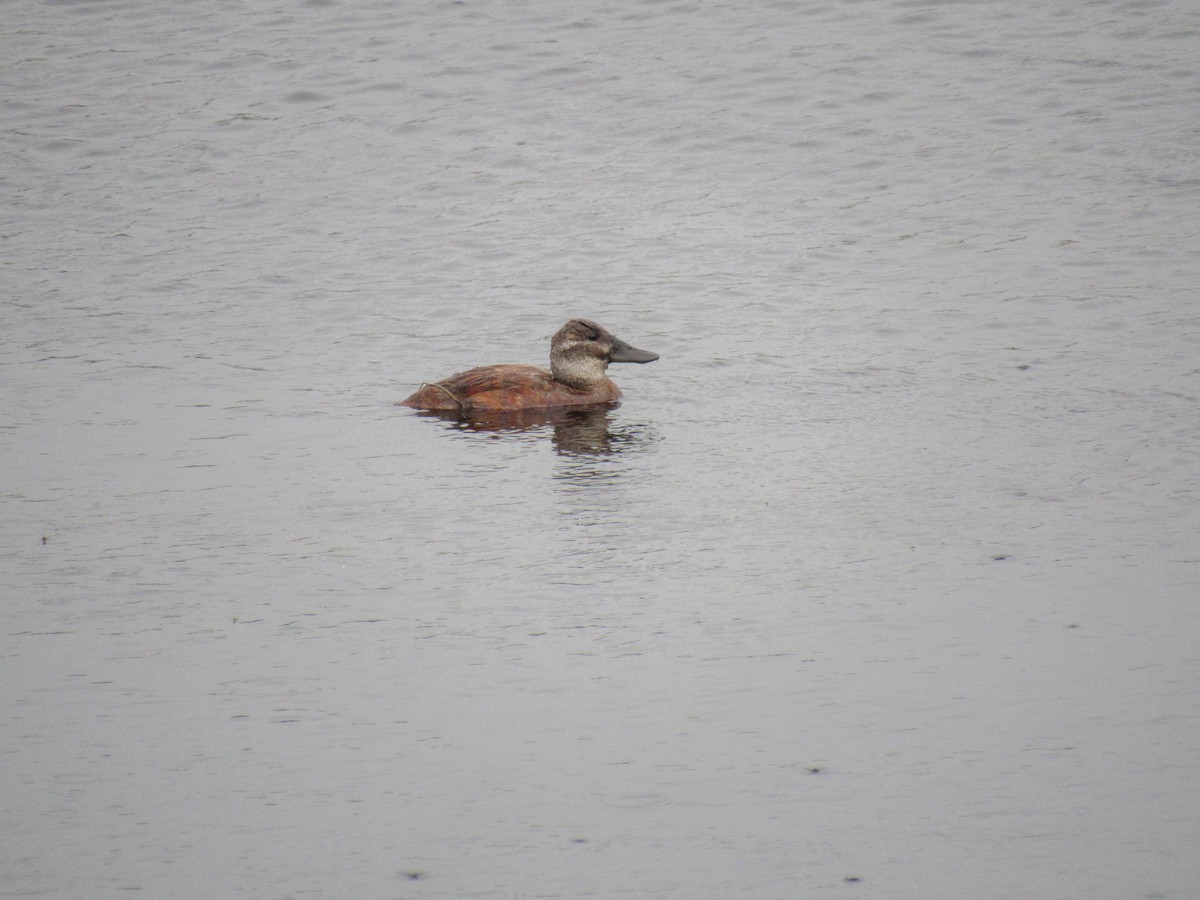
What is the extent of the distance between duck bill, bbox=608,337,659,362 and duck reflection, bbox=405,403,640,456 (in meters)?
0.34

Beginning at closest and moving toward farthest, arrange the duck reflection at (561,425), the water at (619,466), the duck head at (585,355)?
the water at (619,466) < the duck reflection at (561,425) < the duck head at (585,355)

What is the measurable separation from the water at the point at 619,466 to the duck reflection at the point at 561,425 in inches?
4.1

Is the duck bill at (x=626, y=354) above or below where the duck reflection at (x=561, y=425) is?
above

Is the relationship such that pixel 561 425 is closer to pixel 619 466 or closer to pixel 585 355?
A: pixel 585 355

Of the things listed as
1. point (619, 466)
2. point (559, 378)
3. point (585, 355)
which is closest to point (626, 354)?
point (585, 355)

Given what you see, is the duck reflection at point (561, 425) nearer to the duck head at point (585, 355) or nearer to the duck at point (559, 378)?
the duck at point (559, 378)

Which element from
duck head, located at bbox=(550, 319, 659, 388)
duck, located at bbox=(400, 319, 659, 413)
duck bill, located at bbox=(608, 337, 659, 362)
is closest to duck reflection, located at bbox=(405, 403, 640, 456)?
duck, located at bbox=(400, 319, 659, 413)

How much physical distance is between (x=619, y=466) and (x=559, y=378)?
6.73 ft

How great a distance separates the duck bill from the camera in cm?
1226

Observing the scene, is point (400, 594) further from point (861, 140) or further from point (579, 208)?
point (861, 140)

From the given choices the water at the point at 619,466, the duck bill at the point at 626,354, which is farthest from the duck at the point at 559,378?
the water at the point at 619,466

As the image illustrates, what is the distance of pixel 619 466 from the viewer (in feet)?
33.8

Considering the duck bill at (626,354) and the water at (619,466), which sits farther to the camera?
the duck bill at (626,354)

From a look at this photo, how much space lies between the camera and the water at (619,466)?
5.94m
